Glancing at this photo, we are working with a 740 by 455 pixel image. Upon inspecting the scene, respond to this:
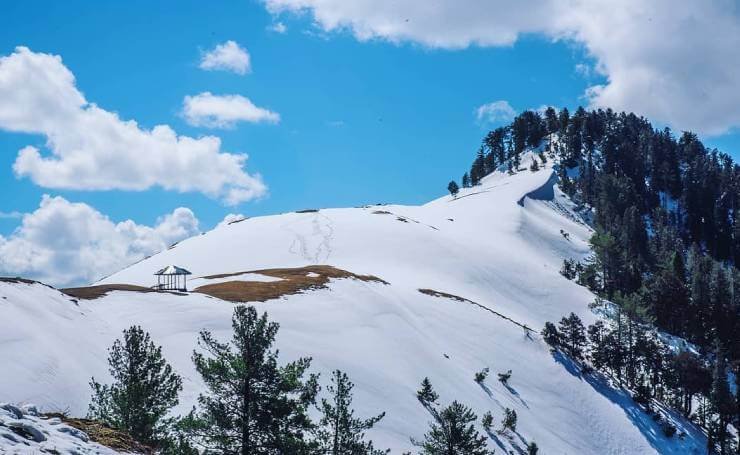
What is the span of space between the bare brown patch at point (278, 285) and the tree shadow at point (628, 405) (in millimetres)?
28364

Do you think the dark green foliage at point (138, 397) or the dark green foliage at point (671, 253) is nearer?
the dark green foliage at point (138, 397)

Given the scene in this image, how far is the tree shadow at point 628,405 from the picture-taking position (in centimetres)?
6028

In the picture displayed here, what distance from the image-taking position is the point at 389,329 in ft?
192

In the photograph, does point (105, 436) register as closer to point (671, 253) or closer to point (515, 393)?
point (515, 393)

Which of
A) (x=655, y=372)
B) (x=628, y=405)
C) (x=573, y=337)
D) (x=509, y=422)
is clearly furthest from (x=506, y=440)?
(x=655, y=372)

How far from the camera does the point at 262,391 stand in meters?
20.0

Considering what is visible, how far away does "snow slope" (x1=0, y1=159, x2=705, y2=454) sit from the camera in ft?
123

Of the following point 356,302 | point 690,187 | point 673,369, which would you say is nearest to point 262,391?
point 356,302

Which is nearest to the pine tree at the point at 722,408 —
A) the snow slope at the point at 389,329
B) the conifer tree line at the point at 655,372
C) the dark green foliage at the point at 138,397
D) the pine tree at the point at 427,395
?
the conifer tree line at the point at 655,372

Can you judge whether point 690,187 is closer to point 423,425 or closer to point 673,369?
point 673,369

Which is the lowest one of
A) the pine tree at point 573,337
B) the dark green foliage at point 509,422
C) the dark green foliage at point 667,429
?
the dark green foliage at point 667,429

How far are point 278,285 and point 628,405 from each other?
46.1 m

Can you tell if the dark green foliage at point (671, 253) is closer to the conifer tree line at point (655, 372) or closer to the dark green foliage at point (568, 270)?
the dark green foliage at point (568, 270)

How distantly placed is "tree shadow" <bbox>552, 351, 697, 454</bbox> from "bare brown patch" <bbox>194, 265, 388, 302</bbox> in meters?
28.4
